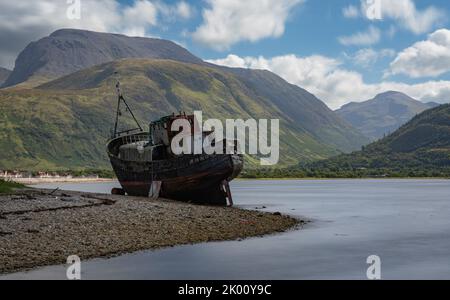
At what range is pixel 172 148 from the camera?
67750 mm

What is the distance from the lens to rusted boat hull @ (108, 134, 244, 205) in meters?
65.0

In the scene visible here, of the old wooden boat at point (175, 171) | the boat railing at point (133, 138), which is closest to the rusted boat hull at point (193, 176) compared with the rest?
the old wooden boat at point (175, 171)

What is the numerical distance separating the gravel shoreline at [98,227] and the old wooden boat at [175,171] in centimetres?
1035

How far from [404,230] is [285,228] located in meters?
12.6

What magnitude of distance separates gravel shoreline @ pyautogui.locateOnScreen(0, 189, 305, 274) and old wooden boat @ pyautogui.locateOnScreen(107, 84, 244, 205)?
34.0 ft

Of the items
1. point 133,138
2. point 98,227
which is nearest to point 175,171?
point 133,138

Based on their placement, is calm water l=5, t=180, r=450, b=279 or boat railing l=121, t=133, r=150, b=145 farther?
boat railing l=121, t=133, r=150, b=145

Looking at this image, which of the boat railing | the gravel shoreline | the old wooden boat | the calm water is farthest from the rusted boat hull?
the calm water

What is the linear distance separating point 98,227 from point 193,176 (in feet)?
92.1

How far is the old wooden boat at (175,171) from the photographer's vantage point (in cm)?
6519

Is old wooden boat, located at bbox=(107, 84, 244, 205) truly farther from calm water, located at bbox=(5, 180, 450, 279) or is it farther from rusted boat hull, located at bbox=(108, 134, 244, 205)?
calm water, located at bbox=(5, 180, 450, 279)

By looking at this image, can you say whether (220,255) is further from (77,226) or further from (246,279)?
(77,226)
